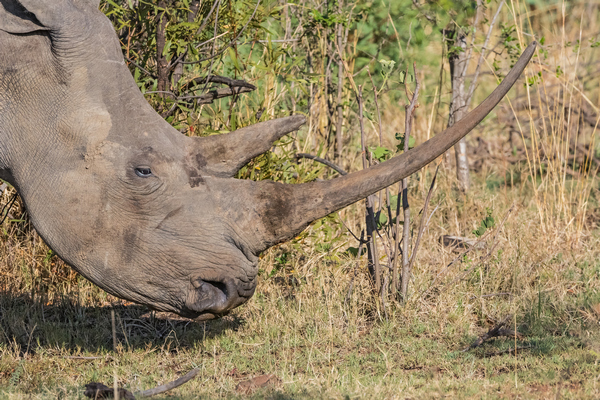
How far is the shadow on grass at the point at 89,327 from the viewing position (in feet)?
15.3

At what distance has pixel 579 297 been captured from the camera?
484 cm

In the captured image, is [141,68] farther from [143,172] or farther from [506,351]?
[506,351]

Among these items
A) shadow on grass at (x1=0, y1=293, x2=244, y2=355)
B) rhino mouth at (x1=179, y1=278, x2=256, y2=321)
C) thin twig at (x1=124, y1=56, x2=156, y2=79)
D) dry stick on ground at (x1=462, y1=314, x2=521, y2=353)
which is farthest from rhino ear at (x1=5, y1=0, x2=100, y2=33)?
dry stick on ground at (x1=462, y1=314, x2=521, y2=353)

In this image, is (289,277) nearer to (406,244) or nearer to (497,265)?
(406,244)

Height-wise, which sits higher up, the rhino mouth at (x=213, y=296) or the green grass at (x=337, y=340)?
the rhino mouth at (x=213, y=296)

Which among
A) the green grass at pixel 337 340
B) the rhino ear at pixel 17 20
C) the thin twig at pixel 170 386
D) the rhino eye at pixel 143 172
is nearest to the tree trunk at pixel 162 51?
the rhino ear at pixel 17 20

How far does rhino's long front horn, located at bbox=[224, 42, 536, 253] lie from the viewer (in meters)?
3.17

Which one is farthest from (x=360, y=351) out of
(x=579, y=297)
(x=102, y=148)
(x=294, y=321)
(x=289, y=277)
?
(x=102, y=148)

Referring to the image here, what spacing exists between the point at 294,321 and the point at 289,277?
80cm

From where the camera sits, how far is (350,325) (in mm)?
4652

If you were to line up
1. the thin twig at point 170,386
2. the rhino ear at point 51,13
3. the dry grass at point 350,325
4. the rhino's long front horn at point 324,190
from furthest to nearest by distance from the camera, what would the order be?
→ the dry grass at point 350,325 → the thin twig at point 170,386 → the rhino ear at point 51,13 → the rhino's long front horn at point 324,190

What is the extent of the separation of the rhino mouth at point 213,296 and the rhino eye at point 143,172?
554 millimetres

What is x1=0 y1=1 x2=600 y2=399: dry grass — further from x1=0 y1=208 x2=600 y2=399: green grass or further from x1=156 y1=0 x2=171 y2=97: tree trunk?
x1=156 y1=0 x2=171 y2=97: tree trunk

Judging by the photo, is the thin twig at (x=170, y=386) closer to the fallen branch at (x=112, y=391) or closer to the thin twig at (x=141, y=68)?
the fallen branch at (x=112, y=391)
